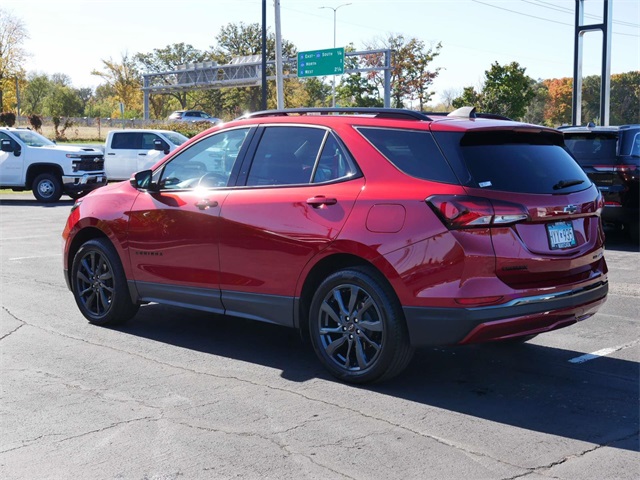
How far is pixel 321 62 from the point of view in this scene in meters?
47.0

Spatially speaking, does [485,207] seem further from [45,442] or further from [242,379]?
[45,442]

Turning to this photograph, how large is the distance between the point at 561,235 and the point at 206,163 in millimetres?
2848

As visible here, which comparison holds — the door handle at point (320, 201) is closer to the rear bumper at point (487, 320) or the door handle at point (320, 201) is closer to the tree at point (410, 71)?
the rear bumper at point (487, 320)

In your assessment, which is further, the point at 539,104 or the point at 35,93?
the point at 539,104

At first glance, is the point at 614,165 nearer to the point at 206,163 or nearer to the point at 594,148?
the point at 594,148

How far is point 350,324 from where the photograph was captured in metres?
5.42

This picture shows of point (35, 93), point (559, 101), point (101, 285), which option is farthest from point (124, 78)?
point (101, 285)

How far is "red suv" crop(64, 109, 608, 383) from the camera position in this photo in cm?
498

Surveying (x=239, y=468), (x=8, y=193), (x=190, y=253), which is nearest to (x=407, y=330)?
(x=239, y=468)

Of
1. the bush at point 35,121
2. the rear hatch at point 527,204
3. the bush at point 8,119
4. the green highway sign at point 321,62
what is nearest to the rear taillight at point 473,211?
the rear hatch at point 527,204

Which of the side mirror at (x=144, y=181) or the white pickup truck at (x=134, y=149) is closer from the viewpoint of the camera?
the side mirror at (x=144, y=181)

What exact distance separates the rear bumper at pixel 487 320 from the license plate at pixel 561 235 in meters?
0.31

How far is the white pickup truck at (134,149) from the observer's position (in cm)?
2589

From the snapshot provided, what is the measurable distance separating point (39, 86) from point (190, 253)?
340 ft
